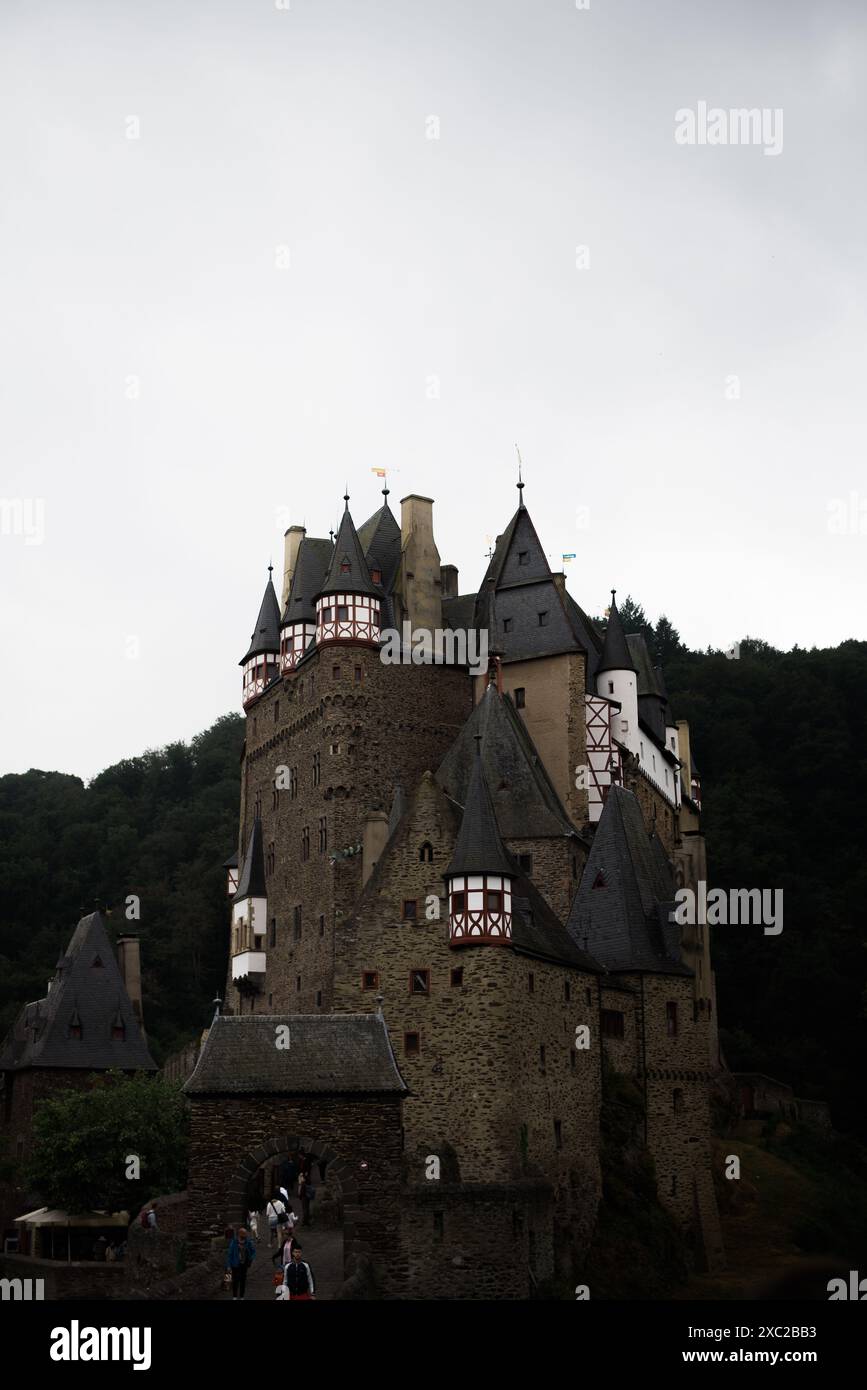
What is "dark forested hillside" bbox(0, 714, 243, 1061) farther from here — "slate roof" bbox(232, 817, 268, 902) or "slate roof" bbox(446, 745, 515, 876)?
"slate roof" bbox(446, 745, 515, 876)

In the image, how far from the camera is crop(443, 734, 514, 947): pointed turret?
147 ft

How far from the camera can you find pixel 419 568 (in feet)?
220

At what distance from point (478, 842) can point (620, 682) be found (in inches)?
807

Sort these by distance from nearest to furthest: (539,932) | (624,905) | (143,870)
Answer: (539,932)
(624,905)
(143,870)

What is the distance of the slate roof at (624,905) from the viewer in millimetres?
52219

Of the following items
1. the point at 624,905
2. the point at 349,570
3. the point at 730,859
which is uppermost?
the point at 349,570

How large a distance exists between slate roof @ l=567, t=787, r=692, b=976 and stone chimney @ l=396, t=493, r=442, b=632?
13168 millimetres

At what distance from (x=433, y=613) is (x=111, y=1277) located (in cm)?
Result: 3047

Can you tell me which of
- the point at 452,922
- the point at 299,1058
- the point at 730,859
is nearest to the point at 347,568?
the point at 452,922

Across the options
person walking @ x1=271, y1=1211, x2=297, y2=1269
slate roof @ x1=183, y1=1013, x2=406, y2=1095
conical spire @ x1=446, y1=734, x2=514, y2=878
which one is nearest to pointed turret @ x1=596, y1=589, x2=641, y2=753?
conical spire @ x1=446, y1=734, x2=514, y2=878

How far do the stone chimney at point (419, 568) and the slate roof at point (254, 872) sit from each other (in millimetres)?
9547

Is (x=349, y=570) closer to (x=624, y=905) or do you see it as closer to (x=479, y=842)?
(x=624, y=905)

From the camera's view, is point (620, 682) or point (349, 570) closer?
point (349, 570)
